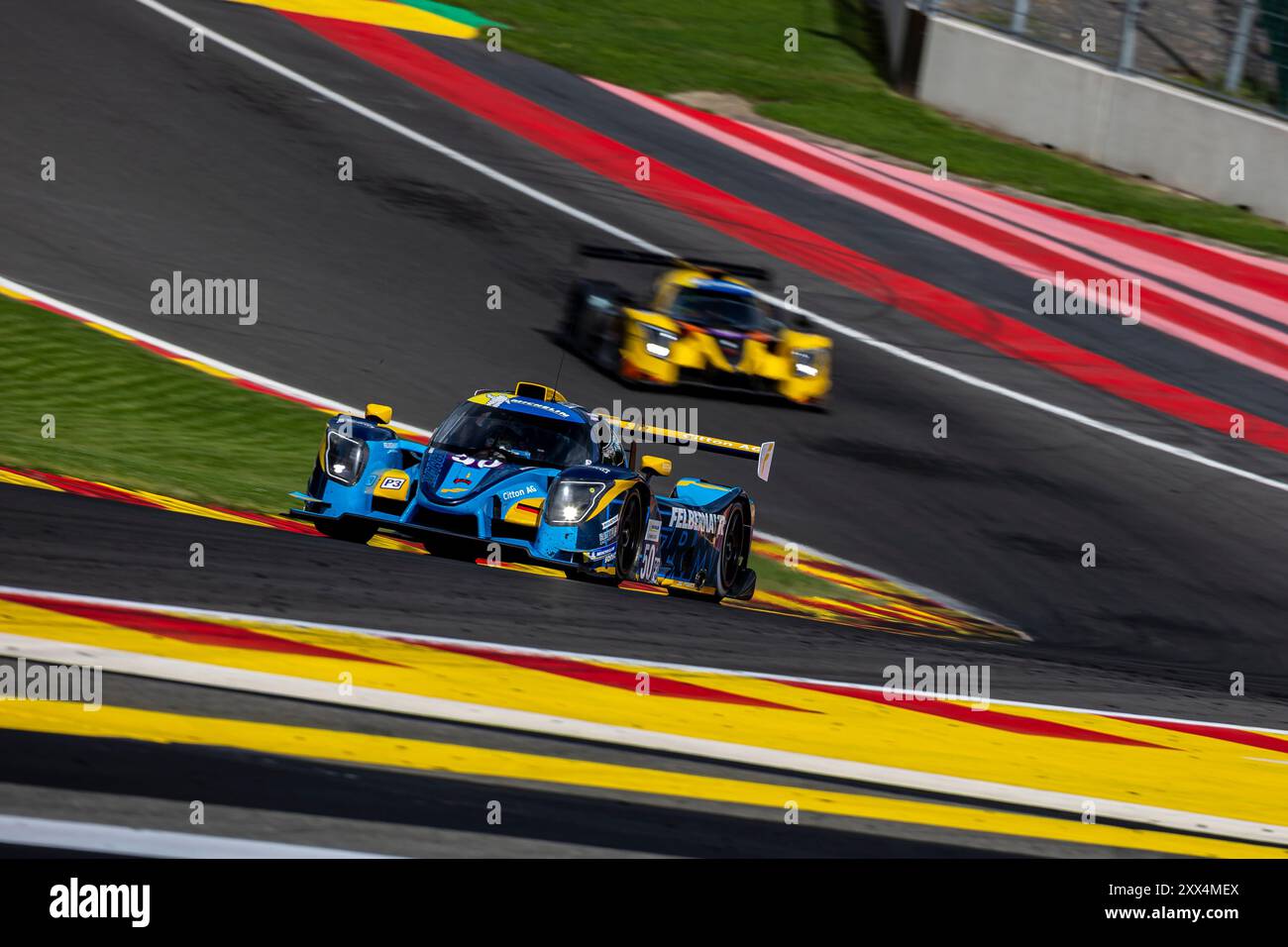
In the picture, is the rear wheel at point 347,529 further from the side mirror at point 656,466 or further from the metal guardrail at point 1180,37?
the metal guardrail at point 1180,37

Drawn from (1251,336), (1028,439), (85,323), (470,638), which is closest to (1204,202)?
(1251,336)

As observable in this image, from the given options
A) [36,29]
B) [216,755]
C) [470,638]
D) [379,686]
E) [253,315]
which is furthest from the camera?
[36,29]

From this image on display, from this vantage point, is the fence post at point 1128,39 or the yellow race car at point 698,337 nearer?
the yellow race car at point 698,337

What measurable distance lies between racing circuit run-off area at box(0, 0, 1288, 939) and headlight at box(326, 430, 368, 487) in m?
0.04

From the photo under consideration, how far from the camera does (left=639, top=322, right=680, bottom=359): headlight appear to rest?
15.6 metres

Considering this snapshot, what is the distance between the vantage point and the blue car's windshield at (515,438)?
10211mm

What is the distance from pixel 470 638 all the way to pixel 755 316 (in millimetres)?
9519

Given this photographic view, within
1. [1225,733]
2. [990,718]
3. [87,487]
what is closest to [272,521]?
[87,487]

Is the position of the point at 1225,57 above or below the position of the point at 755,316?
above

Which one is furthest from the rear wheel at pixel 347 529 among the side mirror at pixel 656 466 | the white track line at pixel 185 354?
the white track line at pixel 185 354

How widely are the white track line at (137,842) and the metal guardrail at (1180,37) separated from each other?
65.8ft

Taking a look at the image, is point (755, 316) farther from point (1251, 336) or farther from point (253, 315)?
point (1251, 336)

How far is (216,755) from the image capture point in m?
4.96

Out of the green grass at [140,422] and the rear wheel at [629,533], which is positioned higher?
the green grass at [140,422]
